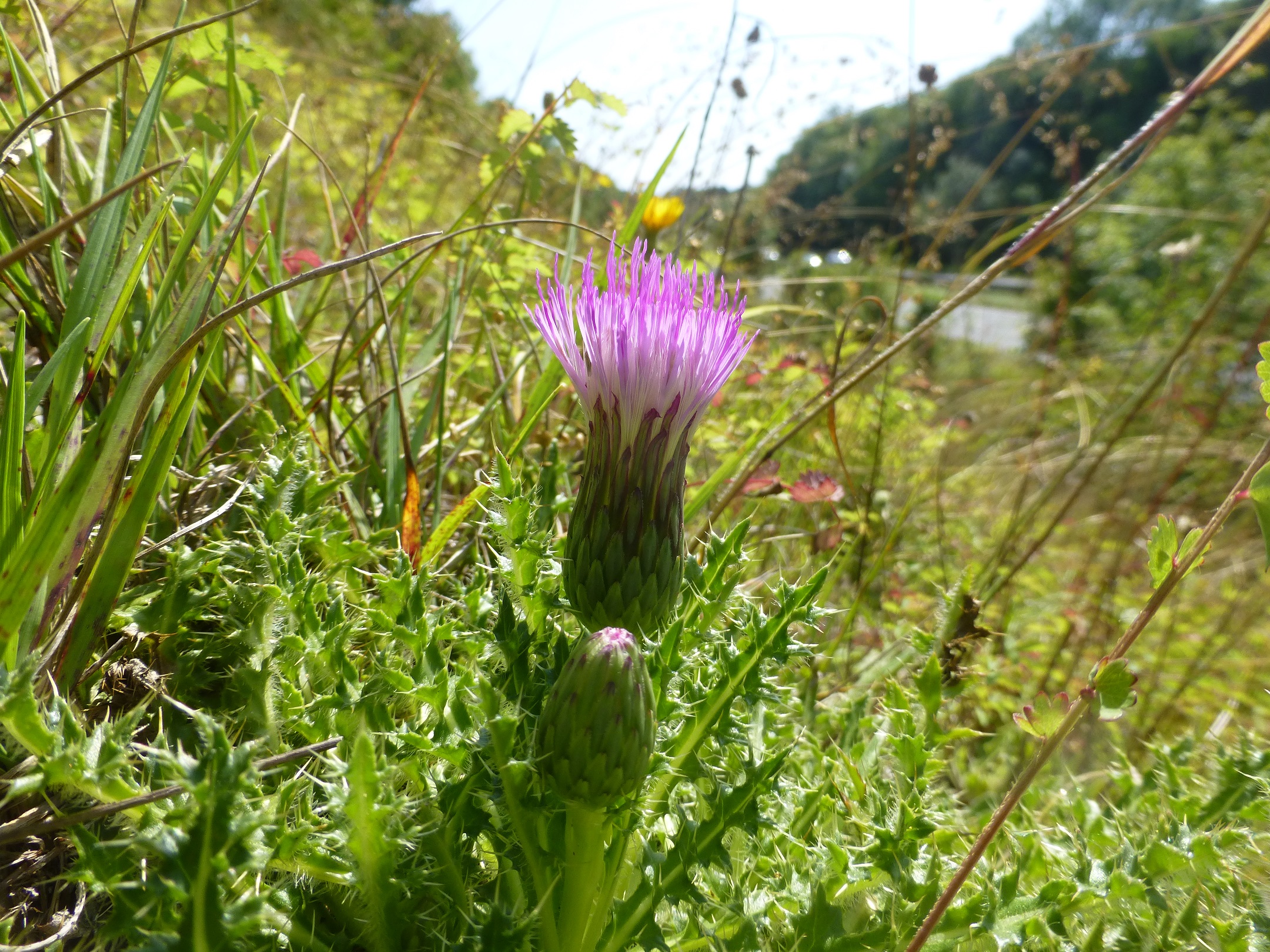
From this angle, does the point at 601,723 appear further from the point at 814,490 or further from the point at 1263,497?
the point at 814,490

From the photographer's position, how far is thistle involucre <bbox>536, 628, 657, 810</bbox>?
36.7 inches

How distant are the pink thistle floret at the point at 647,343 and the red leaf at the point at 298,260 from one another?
4.02ft

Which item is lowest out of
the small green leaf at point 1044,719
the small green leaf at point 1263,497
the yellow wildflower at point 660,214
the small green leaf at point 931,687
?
the small green leaf at point 931,687

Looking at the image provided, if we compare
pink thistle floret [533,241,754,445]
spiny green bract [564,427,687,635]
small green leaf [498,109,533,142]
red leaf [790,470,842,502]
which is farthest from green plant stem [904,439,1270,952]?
small green leaf [498,109,533,142]

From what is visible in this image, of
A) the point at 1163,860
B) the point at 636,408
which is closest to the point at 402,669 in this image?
the point at 636,408

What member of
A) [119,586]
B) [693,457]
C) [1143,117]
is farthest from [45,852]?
[1143,117]

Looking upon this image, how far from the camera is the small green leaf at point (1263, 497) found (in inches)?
31.8

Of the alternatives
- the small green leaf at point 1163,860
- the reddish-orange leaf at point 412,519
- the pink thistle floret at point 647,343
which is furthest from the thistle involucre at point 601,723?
the small green leaf at point 1163,860

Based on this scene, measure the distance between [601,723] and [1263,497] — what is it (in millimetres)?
797

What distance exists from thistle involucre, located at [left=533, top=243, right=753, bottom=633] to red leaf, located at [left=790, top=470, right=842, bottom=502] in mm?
756

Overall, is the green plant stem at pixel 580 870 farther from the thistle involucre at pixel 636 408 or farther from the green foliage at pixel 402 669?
the thistle involucre at pixel 636 408

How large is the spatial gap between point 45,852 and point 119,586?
0.35 metres

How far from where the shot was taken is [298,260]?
2.08m

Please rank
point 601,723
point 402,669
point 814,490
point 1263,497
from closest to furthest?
1. point 1263,497
2. point 601,723
3. point 402,669
4. point 814,490
